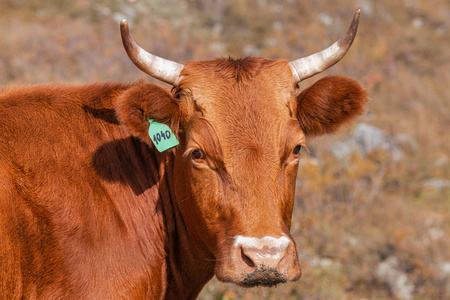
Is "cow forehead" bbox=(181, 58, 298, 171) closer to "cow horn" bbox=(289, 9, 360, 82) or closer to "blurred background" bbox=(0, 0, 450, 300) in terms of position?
"cow horn" bbox=(289, 9, 360, 82)

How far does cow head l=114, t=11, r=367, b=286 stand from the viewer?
11.5ft

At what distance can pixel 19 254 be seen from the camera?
348 centimetres

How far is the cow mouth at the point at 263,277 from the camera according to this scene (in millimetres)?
3295

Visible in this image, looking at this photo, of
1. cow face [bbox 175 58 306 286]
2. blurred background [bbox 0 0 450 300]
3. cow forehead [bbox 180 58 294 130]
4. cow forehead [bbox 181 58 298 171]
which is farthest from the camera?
blurred background [bbox 0 0 450 300]

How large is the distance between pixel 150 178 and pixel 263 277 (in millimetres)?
1462

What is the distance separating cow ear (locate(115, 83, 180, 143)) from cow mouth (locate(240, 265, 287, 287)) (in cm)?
132

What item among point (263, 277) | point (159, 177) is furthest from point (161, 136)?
point (263, 277)

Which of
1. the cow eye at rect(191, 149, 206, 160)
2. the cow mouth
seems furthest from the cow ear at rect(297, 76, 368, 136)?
the cow mouth

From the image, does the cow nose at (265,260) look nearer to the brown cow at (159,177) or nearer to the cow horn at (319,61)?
the brown cow at (159,177)

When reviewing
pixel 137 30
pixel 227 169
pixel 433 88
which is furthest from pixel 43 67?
pixel 433 88

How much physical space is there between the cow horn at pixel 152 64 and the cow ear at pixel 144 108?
0.58ft

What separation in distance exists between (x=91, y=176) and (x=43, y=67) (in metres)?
8.41

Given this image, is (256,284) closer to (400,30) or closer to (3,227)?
(3,227)

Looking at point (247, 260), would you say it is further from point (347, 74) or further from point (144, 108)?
point (347, 74)
